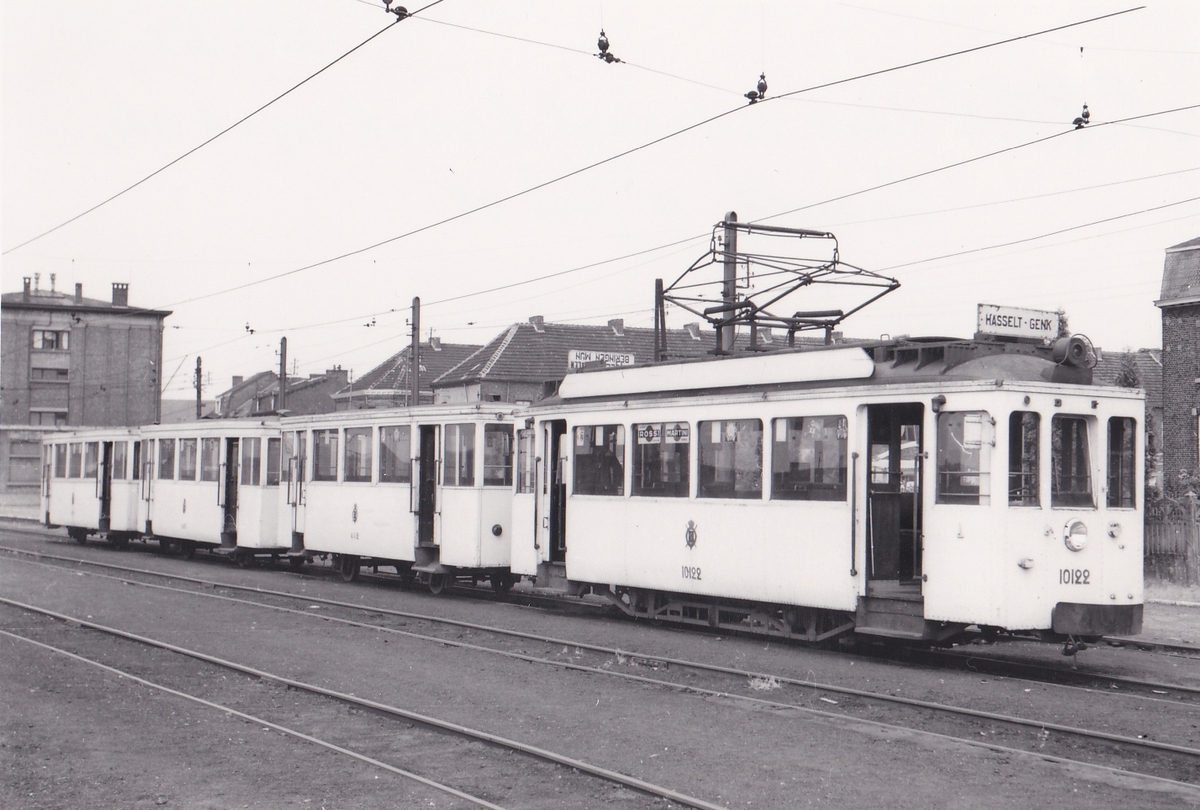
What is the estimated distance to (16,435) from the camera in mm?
64500

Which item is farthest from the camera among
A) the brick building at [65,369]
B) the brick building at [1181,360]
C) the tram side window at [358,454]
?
the brick building at [65,369]

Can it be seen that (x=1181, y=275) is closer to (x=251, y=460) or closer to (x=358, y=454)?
(x=358, y=454)

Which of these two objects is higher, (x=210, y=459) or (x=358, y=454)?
(x=358, y=454)

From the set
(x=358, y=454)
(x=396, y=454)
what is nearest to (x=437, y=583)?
(x=396, y=454)

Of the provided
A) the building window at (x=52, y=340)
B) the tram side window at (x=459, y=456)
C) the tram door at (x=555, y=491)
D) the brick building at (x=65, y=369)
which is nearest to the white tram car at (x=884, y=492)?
the tram door at (x=555, y=491)

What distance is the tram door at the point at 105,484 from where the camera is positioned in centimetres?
3100

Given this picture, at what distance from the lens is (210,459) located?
85.2 ft

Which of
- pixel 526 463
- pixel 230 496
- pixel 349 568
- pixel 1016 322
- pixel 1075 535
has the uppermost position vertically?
pixel 1016 322

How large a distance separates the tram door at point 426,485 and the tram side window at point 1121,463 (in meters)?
10.4

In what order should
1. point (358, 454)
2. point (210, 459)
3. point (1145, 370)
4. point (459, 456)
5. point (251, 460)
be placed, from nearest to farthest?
point (459, 456) < point (358, 454) < point (251, 460) < point (210, 459) < point (1145, 370)

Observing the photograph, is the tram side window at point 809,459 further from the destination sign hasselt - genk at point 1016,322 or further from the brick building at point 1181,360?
the brick building at point 1181,360

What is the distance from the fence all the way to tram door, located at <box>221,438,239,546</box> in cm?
1707

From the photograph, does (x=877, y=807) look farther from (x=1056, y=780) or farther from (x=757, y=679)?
(x=757, y=679)

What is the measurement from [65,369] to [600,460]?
199 ft
